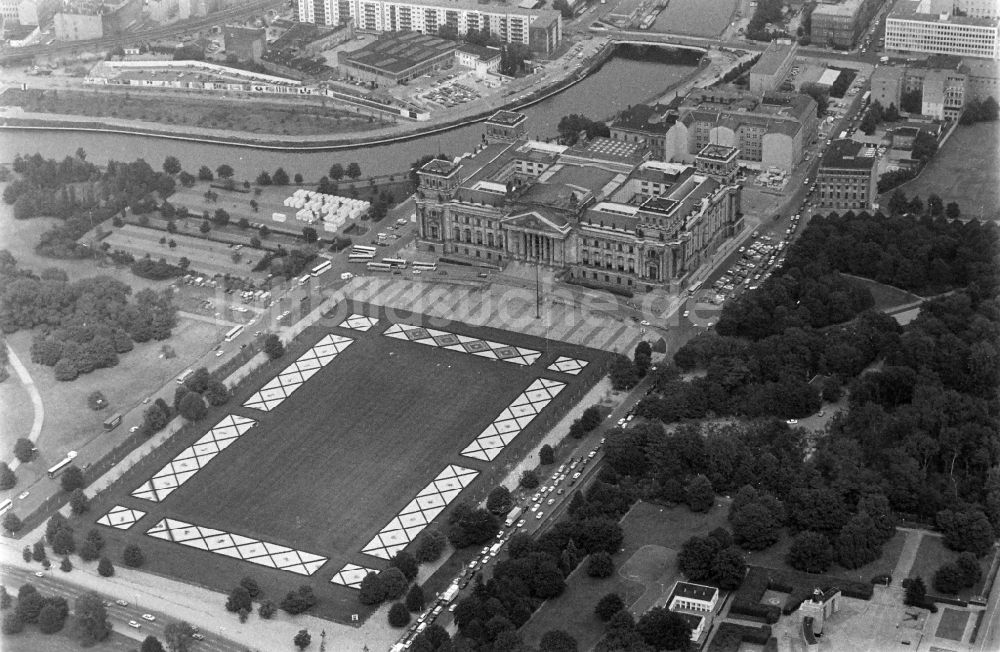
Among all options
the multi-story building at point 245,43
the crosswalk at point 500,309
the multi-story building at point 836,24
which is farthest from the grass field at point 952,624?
the multi-story building at point 245,43

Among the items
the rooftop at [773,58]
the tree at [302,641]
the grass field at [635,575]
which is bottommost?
the tree at [302,641]

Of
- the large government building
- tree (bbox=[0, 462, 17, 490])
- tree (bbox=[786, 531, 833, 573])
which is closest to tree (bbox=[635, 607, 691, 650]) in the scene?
tree (bbox=[786, 531, 833, 573])

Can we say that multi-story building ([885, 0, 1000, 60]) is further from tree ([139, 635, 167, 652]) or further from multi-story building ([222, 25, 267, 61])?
tree ([139, 635, 167, 652])

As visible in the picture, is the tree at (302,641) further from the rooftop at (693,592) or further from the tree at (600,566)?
the rooftop at (693,592)

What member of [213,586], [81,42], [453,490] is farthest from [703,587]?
[81,42]

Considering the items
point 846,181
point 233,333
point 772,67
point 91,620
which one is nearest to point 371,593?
point 91,620
